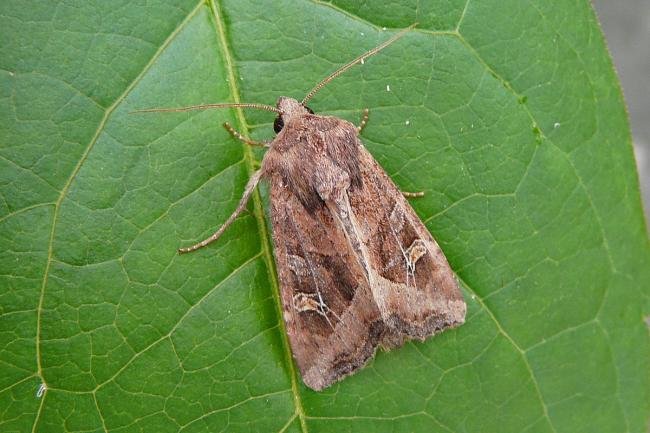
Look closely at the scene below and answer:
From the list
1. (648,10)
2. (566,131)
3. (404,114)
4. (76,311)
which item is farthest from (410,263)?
(648,10)

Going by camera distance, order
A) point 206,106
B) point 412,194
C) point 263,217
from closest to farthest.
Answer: point 206,106, point 263,217, point 412,194

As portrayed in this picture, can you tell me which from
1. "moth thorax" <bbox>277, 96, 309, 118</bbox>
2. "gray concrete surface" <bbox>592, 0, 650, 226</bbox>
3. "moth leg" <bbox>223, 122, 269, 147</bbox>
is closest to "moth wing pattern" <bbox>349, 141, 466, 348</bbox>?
"moth thorax" <bbox>277, 96, 309, 118</bbox>

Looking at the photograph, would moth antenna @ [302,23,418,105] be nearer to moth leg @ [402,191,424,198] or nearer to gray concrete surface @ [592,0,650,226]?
moth leg @ [402,191,424,198]

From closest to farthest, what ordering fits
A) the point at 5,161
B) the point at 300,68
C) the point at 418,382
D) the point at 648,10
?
the point at 5,161
the point at 300,68
the point at 418,382
the point at 648,10

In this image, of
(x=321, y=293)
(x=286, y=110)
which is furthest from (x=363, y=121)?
(x=321, y=293)

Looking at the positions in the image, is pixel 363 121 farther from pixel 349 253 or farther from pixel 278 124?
pixel 349 253

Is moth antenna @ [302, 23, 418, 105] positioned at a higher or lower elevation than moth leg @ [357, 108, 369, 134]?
higher

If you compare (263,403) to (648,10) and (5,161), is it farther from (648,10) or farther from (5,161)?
(648,10)
